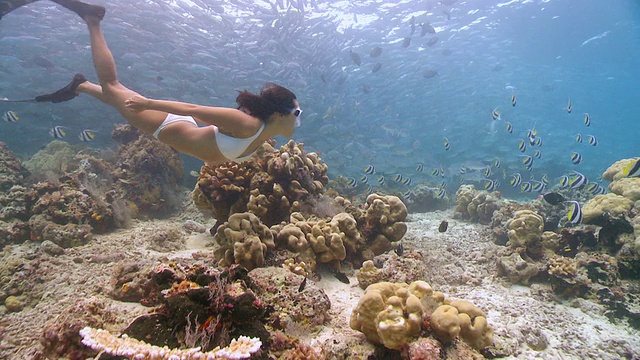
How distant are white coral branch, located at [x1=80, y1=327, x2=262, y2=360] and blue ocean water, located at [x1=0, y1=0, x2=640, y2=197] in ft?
36.3

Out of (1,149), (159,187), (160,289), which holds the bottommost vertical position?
(1,149)

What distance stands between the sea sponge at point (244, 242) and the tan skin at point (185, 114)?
3.54 feet

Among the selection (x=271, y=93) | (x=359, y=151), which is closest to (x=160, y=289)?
(x=271, y=93)

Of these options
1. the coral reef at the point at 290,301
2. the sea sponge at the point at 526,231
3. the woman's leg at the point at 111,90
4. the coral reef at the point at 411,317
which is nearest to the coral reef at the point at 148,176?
the woman's leg at the point at 111,90

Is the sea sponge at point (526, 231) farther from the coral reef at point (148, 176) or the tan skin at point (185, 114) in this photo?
the coral reef at point (148, 176)

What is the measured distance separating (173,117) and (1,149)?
924cm

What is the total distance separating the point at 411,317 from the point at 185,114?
3616 mm

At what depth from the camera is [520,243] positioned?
20.8ft

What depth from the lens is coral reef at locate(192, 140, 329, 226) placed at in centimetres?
590

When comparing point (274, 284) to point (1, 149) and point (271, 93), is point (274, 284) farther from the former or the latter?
point (1, 149)

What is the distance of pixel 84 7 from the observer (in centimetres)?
459

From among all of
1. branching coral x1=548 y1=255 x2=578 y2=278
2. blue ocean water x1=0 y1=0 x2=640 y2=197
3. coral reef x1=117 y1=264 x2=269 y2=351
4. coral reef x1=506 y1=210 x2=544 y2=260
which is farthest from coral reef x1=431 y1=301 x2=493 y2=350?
blue ocean water x1=0 y1=0 x2=640 y2=197

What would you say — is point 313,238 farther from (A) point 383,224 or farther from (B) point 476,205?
(B) point 476,205

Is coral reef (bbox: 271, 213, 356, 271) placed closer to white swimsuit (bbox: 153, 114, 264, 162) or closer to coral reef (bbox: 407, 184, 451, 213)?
white swimsuit (bbox: 153, 114, 264, 162)
